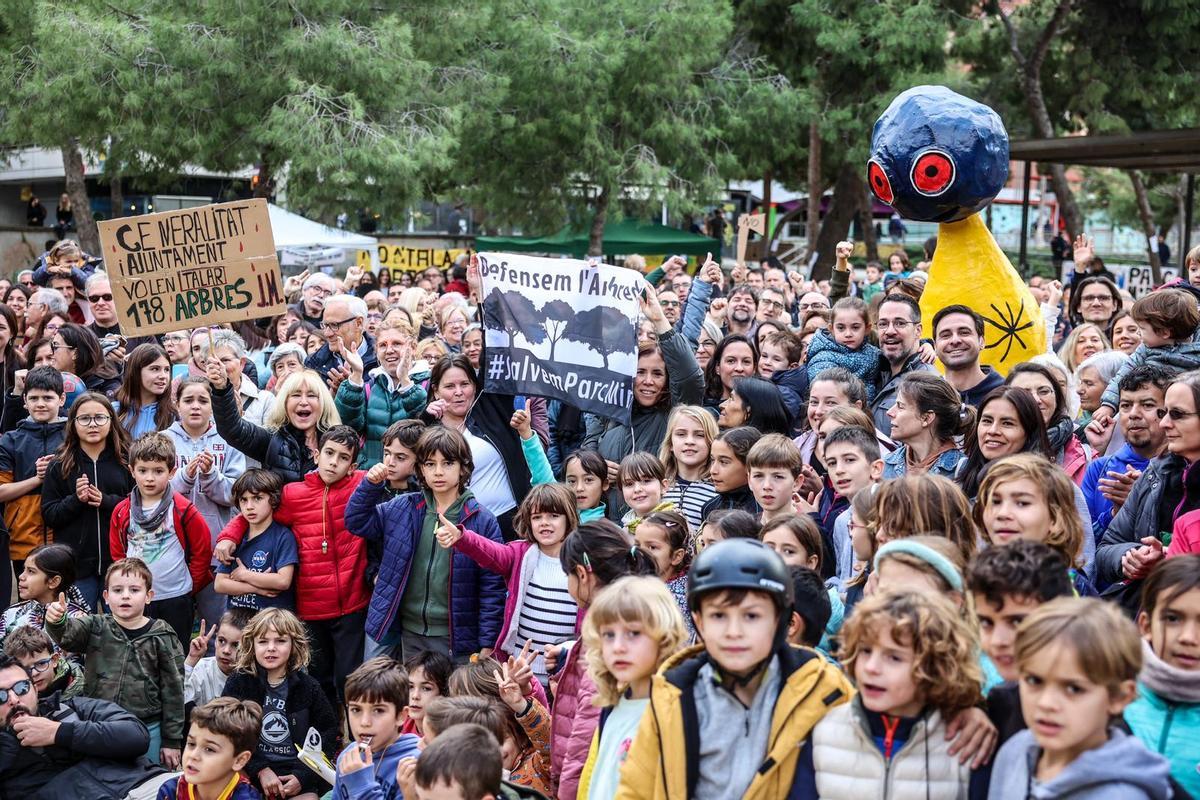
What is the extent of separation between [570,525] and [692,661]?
231 centimetres

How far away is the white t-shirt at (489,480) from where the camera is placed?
7.19 metres

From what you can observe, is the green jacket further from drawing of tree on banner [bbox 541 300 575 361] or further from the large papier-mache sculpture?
the large papier-mache sculpture

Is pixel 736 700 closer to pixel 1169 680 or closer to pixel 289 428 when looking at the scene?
pixel 1169 680

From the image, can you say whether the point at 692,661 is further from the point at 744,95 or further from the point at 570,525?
the point at 744,95

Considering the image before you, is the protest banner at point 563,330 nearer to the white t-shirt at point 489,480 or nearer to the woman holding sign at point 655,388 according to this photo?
the woman holding sign at point 655,388

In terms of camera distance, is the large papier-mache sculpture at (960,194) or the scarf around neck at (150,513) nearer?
the scarf around neck at (150,513)

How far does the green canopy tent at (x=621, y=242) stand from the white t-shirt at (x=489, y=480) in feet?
57.1

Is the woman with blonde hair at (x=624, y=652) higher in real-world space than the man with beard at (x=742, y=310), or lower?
lower

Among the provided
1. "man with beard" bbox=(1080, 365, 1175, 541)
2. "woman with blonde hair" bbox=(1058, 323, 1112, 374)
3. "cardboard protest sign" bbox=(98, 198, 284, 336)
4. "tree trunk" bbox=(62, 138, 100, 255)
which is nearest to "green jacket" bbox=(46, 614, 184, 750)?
"cardboard protest sign" bbox=(98, 198, 284, 336)

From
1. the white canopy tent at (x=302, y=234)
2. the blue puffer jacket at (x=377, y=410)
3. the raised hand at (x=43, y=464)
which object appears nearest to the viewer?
the raised hand at (x=43, y=464)

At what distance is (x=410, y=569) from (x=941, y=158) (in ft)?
12.0

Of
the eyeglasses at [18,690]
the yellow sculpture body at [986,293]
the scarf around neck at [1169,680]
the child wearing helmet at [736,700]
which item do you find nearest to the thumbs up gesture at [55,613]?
the eyeglasses at [18,690]

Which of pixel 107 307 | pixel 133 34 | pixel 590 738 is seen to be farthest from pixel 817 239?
pixel 590 738

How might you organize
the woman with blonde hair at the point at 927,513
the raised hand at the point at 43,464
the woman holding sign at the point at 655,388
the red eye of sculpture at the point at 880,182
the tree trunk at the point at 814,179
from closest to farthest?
the woman with blonde hair at the point at 927,513 → the woman holding sign at the point at 655,388 → the raised hand at the point at 43,464 → the red eye of sculpture at the point at 880,182 → the tree trunk at the point at 814,179
